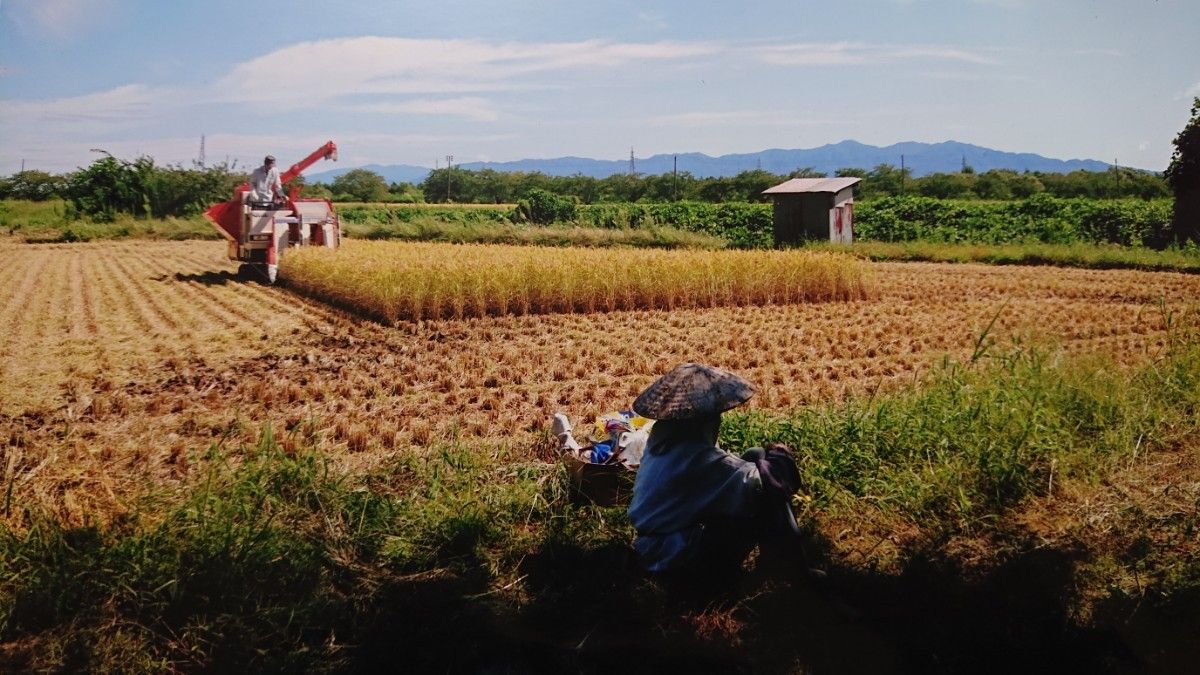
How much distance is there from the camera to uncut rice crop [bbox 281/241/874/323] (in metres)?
11.9

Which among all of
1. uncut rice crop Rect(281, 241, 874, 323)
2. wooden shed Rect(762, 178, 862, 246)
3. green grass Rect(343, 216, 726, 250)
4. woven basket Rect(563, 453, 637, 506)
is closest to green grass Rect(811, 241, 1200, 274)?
wooden shed Rect(762, 178, 862, 246)

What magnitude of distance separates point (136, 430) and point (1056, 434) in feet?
21.5

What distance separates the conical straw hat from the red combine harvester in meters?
13.5

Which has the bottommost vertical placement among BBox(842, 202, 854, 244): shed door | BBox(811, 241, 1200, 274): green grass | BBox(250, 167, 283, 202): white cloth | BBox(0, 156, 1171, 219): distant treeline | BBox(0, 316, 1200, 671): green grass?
BBox(0, 316, 1200, 671): green grass

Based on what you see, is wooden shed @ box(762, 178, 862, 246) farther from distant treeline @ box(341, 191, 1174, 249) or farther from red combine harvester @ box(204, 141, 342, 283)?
red combine harvester @ box(204, 141, 342, 283)

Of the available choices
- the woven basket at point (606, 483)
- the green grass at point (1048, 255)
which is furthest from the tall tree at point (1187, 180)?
the woven basket at point (606, 483)

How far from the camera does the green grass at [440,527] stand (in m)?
3.33

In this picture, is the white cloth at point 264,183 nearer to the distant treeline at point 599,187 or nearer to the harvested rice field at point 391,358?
the harvested rice field at point 391,358

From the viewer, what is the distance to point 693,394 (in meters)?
3.40

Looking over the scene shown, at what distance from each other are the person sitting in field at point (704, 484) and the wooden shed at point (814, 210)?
1846cm

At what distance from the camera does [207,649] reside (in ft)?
10.8

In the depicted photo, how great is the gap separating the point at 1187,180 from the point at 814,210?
787 cm

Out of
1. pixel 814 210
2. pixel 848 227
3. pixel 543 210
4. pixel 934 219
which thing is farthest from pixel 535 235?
pixel 934 219

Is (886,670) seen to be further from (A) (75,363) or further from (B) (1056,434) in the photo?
(A) (75,363)
